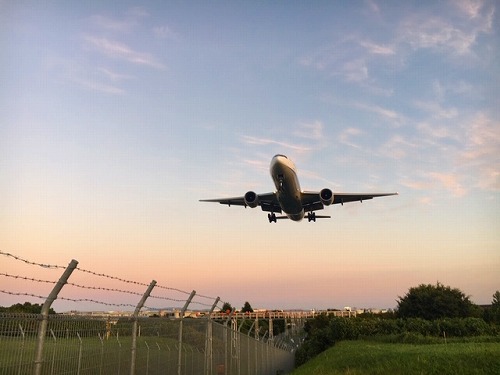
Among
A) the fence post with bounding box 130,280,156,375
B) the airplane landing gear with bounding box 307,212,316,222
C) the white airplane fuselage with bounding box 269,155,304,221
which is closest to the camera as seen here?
the fence post with bounding box 130,280,156,375

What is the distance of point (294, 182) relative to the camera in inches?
1428

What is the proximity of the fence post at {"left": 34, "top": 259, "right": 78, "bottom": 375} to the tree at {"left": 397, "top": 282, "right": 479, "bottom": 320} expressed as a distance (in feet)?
210

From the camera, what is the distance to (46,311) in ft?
16.2

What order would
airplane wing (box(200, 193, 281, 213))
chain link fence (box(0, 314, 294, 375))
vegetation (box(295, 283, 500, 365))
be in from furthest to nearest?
airplane wing (box(200, 193, 281, 213)), vegetation (box(295, 283, 500, 365)), chain link fence (box(0, 314, 294, 375))

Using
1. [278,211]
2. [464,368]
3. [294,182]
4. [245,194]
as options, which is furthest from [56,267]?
[278,211]

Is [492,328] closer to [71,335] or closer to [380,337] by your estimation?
[380,337]

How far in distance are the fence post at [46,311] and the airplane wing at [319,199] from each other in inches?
1473

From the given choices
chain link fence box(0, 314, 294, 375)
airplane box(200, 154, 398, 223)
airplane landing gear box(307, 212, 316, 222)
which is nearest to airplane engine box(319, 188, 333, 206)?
airplane box(200, 154, 398, 223)

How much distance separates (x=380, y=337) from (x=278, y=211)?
49.2ft

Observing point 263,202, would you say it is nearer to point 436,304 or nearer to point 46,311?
point 436,304

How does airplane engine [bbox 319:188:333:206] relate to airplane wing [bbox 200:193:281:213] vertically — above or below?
below

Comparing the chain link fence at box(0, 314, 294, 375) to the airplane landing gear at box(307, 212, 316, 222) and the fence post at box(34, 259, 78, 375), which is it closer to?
the fence post at box(34, 259, 78, 375)

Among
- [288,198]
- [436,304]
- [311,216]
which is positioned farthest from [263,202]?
[436,304]

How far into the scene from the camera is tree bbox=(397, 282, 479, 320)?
62.3m
